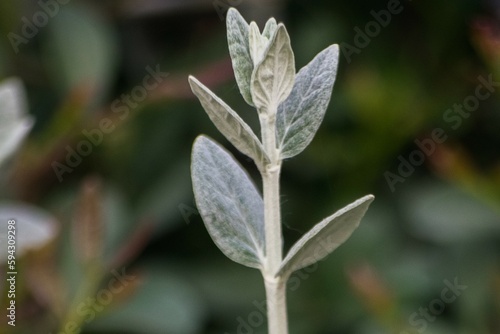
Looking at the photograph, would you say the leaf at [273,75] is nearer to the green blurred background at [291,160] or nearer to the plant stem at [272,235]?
the plant stem at [272,235]

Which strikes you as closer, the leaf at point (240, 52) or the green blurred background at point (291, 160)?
the leaf at point (240, 52)

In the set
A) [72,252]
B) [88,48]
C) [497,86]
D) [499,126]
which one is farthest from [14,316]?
[499,126]

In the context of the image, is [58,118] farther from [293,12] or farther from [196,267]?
[293,12]

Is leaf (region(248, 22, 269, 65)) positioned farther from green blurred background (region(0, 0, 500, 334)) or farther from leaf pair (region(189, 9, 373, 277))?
green blurred background (region(0, 0, 500, 334))

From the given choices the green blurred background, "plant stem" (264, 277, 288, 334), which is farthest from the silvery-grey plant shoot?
the green blurred background

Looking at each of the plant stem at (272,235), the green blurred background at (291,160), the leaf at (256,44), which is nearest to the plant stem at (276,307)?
the plant stem at (272,235)

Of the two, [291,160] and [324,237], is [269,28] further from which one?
[291,160]

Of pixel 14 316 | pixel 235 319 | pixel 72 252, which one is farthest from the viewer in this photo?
pixel 235 319

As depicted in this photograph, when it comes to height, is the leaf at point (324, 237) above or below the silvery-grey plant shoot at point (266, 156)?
below
